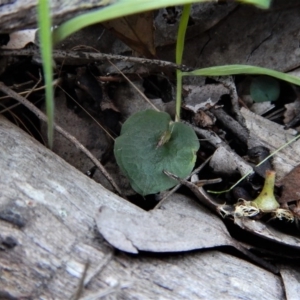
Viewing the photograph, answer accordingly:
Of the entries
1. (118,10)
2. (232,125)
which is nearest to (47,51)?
(118,10)

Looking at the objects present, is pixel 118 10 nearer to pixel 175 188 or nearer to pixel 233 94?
pixel 175 188

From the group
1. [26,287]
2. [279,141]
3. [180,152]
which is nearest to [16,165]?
[26,287]

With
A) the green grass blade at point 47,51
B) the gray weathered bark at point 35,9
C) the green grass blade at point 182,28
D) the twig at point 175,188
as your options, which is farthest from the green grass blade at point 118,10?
the twig at point 175,188

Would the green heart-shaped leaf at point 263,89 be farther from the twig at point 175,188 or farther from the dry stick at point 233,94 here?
the twig at point 175,188

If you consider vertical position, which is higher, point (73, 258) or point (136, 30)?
point (136, 30)

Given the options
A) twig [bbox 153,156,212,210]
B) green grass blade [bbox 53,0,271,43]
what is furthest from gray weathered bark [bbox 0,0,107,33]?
twig [bbox 153,156,212,210]

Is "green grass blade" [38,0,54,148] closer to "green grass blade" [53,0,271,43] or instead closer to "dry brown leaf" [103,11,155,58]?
"green grass blade" [53,0,271,43]
